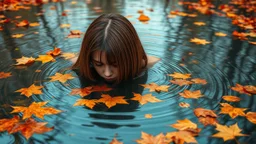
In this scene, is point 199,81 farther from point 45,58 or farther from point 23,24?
point 23,24

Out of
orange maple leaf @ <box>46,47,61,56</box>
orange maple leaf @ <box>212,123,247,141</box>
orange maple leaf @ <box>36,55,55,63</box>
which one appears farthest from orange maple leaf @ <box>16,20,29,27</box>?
orange maple leaf @ <box>212,123,247,141</box>

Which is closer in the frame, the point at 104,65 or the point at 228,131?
the point at 228,131

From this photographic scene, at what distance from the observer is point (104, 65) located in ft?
8.59

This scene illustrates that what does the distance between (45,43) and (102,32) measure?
1940 millimetres

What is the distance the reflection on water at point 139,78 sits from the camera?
2217 millimetres

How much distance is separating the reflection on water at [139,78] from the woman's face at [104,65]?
0.24 m

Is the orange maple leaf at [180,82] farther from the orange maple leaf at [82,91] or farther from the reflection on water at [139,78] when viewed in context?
the orange maple leaf at [82,91]

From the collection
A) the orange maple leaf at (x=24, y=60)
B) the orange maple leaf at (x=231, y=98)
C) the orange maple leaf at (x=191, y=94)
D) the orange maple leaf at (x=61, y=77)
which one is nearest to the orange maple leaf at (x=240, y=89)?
the orange maple leaf at (x=231, y=98)

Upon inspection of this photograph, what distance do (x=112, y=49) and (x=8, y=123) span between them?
1.11 meters

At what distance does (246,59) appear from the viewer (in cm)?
362

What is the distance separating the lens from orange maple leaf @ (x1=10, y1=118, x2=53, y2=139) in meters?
2.17

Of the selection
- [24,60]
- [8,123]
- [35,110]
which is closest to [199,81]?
[35,110]

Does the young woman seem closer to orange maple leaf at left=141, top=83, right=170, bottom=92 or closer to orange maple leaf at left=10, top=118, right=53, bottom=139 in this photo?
orange maple leaf at left=141, top=83, right=170, bottom=92

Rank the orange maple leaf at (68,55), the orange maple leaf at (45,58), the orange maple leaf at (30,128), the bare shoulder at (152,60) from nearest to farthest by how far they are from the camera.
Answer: the orange maple leaf at (30,128), the bare shoulder at (152,60), the orange maple leaf at (45,58), the orange maple leaf at (68,55)
